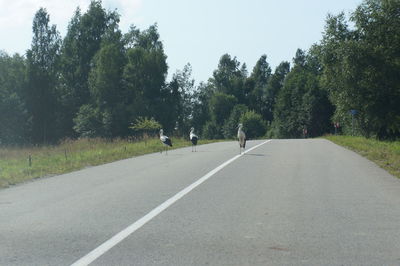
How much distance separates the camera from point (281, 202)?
9070 mm

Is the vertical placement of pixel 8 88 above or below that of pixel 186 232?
above

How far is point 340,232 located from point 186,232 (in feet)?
6.14

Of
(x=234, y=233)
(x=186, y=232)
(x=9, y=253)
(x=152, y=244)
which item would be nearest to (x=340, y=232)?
(x=234, y=233)

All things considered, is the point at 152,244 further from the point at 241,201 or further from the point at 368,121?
the point at 368,121

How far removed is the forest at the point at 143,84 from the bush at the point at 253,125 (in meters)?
0.22

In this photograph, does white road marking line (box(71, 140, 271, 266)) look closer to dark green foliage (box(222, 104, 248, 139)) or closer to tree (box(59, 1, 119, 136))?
tree (box(59, 1, 119, 136))

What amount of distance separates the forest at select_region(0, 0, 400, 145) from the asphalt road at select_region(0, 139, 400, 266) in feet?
107

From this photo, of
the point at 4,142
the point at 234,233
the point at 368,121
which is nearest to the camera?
the point at 234,233

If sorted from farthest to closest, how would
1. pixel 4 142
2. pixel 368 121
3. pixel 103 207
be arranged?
pixel 4 142
pixel 368 121
pixel 103 207

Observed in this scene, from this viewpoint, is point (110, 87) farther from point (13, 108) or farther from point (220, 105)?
point (220, 105)

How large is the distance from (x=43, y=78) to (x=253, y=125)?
5080 cm

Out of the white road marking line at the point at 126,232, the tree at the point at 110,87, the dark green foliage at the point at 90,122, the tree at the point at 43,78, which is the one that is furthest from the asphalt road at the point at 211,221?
the tree at the point at 43,78

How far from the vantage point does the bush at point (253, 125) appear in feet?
363

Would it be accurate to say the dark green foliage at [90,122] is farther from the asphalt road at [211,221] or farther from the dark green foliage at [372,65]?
the asphalt road at [211,221]
